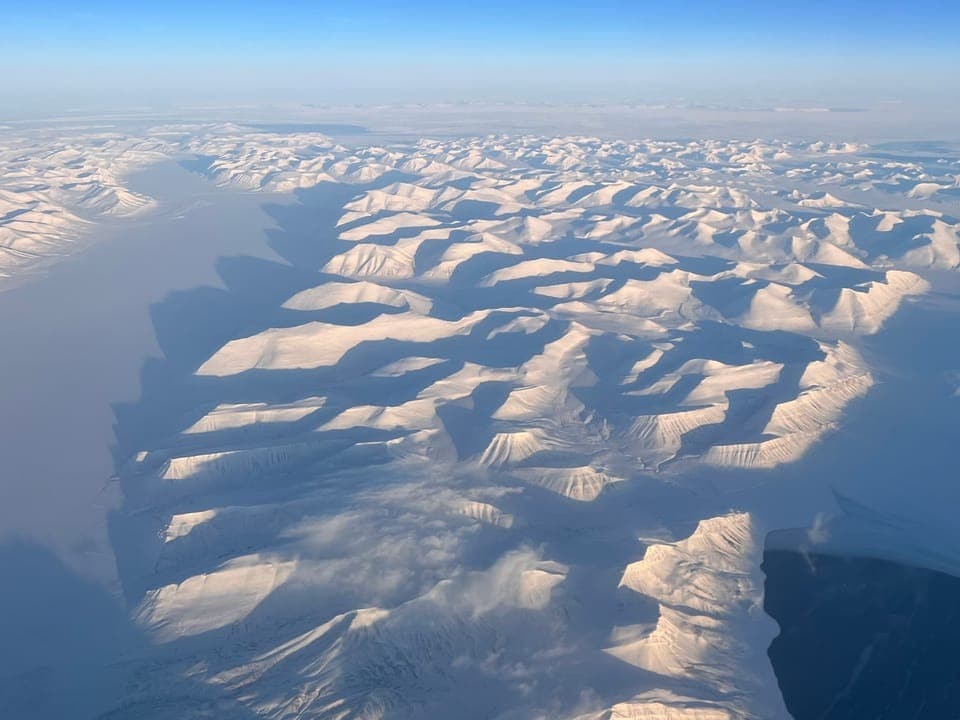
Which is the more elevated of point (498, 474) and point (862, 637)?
point (498, 474)

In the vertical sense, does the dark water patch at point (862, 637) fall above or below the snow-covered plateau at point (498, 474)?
below

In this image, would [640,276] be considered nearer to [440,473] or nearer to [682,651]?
[440,473]

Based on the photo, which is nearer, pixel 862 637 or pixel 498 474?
pixel 862 637

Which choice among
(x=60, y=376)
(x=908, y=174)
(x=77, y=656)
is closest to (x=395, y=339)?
(x=60, y=376)

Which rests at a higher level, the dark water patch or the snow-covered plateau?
the snow-covered plateau
